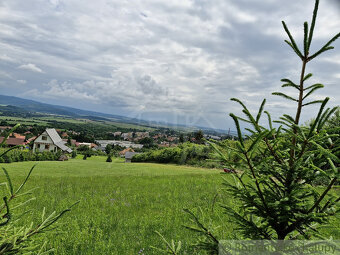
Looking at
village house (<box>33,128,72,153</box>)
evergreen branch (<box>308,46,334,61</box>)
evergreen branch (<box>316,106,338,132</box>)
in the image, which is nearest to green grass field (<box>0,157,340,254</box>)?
evergreen branch (<box>316,106,338,132</box>)

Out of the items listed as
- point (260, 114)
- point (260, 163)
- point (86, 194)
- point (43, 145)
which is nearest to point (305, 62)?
point (260, 114)

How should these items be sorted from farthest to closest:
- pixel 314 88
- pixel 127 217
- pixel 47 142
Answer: pixel 47 142
pixel 127 217
pixel 314 88

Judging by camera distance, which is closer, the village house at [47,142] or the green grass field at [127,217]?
the green grass field at [127,217]

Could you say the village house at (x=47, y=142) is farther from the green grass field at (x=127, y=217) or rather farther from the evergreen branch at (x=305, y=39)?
the evergreen branch at (x=305, y=39)

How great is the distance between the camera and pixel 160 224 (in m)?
5.59

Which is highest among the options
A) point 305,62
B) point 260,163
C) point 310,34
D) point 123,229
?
point 310,34

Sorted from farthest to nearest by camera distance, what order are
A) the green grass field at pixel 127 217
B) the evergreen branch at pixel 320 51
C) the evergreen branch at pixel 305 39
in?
the green grass field at pixel 127 217
the evergreen branch at pixel 320 51
the evergreen branch at pixel 305 39

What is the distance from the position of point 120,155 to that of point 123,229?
55253 millimetres

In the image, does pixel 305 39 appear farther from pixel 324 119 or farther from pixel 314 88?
pixel 324 119

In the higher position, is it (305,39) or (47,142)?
(305,39)

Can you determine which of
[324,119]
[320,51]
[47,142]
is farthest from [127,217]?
[47,142]

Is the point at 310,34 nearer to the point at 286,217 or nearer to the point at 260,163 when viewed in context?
the point at 260,163

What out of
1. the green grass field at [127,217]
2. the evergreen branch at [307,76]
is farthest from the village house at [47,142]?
the evergreen branch at [307,76]

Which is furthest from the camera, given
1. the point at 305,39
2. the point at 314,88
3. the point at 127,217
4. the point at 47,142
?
the point at 47,142
